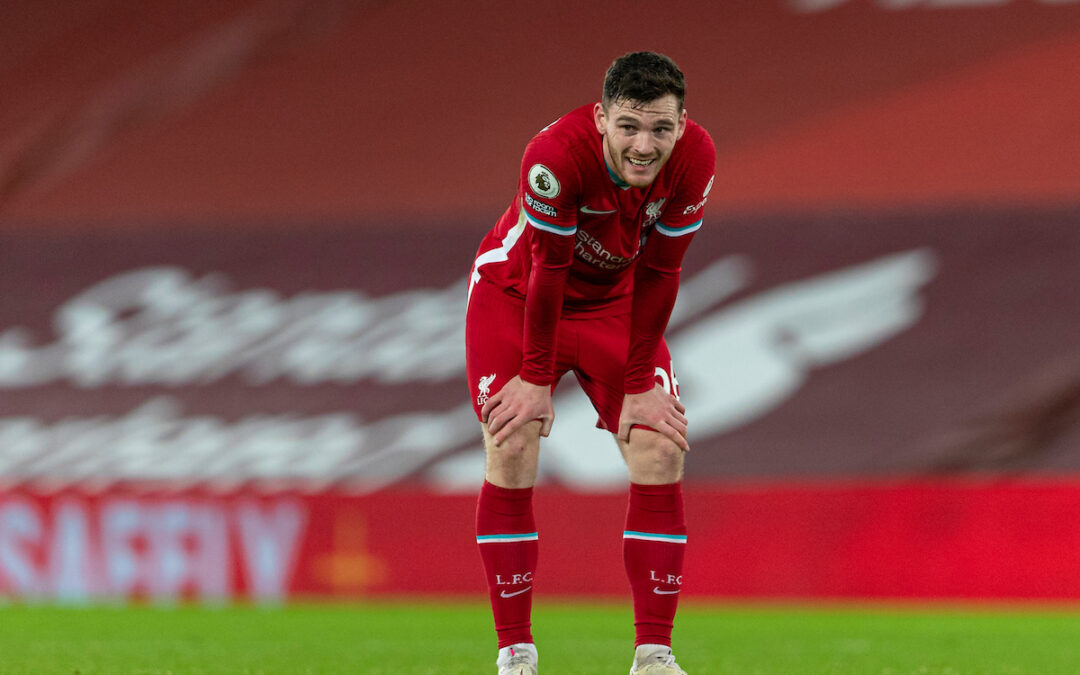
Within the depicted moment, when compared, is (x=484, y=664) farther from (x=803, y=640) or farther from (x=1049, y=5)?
(x=1049, y=5)

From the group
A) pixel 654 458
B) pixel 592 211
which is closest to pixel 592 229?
pixel 592 211

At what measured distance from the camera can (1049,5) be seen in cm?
1266

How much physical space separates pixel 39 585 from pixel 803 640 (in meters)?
5.14

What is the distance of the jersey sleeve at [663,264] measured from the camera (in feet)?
12.3

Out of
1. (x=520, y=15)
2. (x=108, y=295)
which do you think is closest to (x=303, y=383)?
(x=108, y=295)

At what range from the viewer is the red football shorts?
13.0ft

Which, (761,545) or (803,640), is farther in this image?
(761,545)

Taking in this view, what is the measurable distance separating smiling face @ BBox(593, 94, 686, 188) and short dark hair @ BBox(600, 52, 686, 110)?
1 cm

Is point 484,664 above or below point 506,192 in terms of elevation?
below

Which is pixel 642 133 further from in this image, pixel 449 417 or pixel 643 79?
pixel 449 417

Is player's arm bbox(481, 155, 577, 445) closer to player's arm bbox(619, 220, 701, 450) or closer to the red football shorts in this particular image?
the red football shorts

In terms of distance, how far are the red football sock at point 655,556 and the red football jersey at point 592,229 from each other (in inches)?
12.4

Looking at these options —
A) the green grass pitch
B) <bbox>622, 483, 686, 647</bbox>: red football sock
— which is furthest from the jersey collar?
the green grass pitch

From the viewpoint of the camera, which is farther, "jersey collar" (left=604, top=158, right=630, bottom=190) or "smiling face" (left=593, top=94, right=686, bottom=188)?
"jersey collar" (left=604, top=158, right=630, bottom=190)
